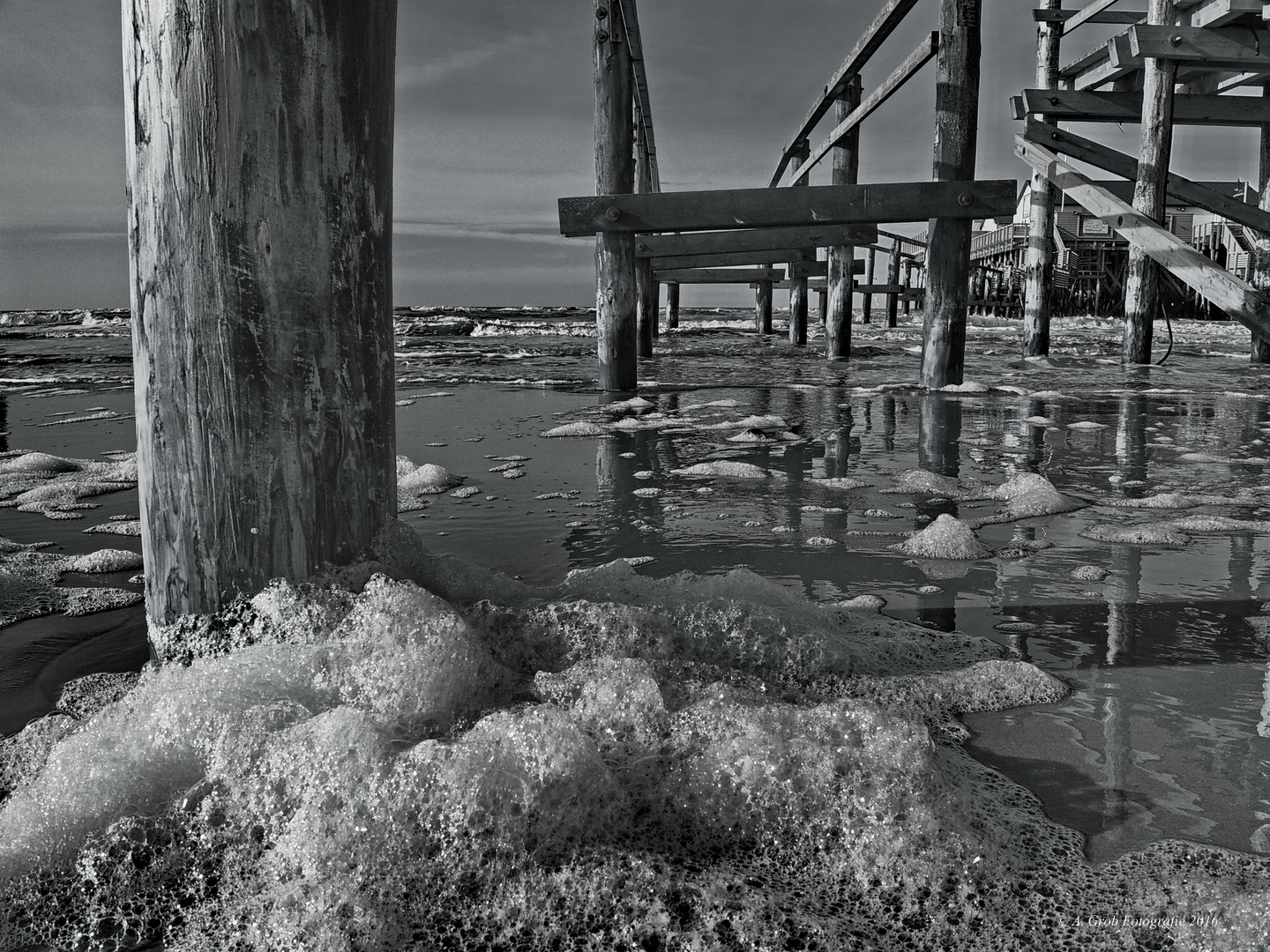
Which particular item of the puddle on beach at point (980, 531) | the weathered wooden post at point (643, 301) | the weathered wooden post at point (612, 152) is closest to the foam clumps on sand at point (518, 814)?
the puddle on beach at point (980, 531)

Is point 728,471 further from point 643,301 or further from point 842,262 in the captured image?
point 643,301

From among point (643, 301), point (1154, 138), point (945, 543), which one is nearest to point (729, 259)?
point (643, 301)

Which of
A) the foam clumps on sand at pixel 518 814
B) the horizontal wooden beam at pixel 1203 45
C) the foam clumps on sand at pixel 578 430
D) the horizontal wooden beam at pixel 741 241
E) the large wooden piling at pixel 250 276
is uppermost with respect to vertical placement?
the horizontal wooden beam at pixel 1203 45

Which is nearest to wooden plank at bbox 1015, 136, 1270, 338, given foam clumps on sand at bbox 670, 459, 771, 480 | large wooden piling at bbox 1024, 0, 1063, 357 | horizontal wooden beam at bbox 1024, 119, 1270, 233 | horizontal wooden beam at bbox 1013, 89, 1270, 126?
horizontal wooden beam at bbox 1024, 119, 1270, 233

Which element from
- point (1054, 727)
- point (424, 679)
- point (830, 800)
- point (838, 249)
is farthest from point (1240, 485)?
point (838, 249)

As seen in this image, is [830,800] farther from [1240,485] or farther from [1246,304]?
[1246,304]

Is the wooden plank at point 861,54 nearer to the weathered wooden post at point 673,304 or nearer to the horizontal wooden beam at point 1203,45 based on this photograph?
the horizontal wooden beam at point 1203,45

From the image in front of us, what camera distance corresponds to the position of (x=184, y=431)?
161 cm

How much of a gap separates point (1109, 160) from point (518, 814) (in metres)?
9.20

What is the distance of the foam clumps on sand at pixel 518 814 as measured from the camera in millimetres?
1124

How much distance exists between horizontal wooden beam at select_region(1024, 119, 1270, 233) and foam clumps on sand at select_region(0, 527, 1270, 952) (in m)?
8.11

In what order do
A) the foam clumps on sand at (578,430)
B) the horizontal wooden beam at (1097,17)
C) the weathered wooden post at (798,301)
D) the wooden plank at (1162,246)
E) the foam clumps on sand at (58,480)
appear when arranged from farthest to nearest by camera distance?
the weathered wooden post at (798,301), the horizontal wooden beam at (1097,17), the wooden plank at (1162,246), the foam clumps on sand at (578,430), the foam clumps on sand at (58,480)

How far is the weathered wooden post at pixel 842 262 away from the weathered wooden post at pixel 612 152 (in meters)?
3.77

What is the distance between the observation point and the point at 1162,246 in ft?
21.9
